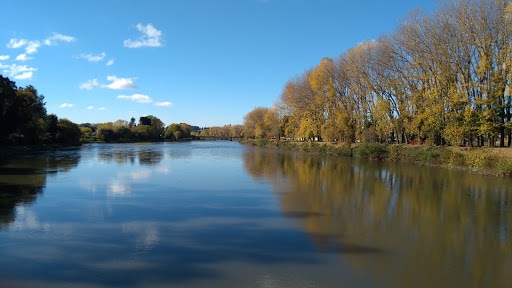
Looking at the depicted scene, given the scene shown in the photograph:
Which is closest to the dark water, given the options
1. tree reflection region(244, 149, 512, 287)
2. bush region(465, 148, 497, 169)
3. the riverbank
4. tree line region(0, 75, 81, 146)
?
tree reflection region(244, 149, 512, 287)

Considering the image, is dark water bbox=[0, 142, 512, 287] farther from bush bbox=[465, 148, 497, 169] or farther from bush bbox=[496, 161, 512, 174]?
bush bbox=[465, 148, 497, 169]

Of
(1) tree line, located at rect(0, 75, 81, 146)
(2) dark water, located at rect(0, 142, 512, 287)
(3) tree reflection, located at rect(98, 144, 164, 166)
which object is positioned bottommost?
(2) dark water, located at rect(0, 142, 512, 287)

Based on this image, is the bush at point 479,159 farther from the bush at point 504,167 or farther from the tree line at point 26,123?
the tree line at point 26,123

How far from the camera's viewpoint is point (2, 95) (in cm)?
3166

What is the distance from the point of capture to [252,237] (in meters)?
7.42

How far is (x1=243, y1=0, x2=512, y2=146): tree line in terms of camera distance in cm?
2194

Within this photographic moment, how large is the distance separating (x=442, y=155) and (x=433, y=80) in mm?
7869

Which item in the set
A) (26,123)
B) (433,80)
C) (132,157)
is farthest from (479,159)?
(26,123)

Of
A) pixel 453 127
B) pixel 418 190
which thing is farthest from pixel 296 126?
pixel 418 190

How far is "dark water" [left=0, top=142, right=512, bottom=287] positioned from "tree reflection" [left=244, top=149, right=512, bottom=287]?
0.12 ft

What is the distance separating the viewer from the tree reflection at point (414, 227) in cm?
572

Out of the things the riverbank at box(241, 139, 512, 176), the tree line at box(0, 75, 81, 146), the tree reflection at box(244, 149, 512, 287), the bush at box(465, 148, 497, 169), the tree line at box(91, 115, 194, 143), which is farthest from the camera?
the tree line at box(91, 115, 194, 143)

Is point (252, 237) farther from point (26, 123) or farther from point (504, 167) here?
point (26, 123)

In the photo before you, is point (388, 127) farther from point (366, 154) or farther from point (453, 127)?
point (453, 127)
